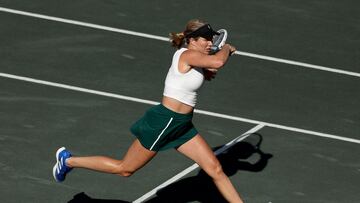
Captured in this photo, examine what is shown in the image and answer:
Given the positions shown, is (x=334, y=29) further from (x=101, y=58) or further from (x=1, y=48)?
(x=1, y=48)

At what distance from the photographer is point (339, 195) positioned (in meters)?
15.9

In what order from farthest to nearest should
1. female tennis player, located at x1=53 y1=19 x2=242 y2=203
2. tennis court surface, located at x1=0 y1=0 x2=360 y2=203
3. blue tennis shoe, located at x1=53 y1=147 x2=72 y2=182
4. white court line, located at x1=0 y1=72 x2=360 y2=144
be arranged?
white court line, located at x1=0 y1=72 x2=360 y2=144 → tennis court surface, located at x1=0 y1=0 x2=360 y2=203 → blue tennis shoe, located at x1=53 y1=147 x2=72 y2=182 → female tennis player, located at x1=53 y1=19 x2=242 y2=203

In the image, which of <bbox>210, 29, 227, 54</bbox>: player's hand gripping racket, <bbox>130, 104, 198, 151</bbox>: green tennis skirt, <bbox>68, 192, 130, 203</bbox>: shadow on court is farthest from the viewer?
<bbox>68, 192, 130, 203</bbox>: shadow on court

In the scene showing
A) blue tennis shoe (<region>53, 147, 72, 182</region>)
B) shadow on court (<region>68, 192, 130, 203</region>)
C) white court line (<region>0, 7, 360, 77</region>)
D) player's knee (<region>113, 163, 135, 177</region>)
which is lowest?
white court line (<region>0, 7, 360, 77</region>)

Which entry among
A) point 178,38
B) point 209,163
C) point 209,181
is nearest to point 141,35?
point 209,181

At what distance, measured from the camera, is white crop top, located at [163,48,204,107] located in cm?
1405

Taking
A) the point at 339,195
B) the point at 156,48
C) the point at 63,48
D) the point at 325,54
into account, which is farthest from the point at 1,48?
the point at 339,195

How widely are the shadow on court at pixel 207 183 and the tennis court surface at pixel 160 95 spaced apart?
0.02 meters

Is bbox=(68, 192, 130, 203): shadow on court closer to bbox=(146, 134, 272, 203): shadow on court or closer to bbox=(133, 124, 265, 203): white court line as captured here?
bbox=(133, 124, 265, 203): white court line

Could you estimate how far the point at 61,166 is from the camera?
15.0 m

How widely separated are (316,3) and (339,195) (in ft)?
26.4

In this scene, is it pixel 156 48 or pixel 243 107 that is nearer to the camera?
pixel 243 107

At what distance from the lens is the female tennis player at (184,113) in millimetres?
14047

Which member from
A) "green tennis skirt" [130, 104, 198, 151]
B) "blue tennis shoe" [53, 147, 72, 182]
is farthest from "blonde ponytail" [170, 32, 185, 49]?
"blue tennis shoe" [53, 147, 72, 182]
